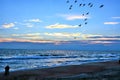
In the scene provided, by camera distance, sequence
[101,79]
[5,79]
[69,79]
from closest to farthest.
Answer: [101,79] → [69,79] → [5,79]

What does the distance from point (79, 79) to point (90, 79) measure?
110 centimetres

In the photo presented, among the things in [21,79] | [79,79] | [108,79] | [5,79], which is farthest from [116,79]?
[5,79]

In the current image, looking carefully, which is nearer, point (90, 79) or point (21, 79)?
point (90, 79)

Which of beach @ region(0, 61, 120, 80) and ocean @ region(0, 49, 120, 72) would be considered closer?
beach @ region(0, 61, 120, 80)

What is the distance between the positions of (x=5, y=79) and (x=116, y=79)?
10.6m

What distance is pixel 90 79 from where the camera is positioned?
21672 millimetres

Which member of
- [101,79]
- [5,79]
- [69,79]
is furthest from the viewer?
[5,79]

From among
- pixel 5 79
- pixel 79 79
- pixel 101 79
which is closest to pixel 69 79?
pixel 79 79

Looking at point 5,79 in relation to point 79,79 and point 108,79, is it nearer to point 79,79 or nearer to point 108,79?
point 79,79

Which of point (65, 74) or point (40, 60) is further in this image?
point (40, 60)

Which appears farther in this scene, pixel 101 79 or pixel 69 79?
pixel 69 79

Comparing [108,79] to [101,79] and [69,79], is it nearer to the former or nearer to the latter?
[101,79]

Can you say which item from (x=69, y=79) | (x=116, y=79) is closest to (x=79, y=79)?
(x=69, y=79)

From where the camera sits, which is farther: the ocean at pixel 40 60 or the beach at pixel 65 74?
the ocean at pixel 40 60
